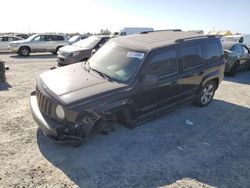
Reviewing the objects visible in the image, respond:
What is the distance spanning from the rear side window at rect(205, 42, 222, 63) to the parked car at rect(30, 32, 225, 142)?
0.09 feet

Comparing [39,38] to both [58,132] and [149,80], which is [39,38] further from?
[58,132]

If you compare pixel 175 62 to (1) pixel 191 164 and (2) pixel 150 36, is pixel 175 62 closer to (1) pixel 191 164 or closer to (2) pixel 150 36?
(2) pixel 150 36

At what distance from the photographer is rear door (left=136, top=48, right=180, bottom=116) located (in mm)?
5031

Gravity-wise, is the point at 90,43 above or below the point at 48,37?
above

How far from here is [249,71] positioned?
13.0 meters

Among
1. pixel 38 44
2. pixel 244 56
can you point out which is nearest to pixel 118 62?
pixel 244 56

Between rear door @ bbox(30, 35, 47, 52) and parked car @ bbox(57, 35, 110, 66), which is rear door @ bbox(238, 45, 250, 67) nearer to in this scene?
parked car @ bbox(57, 35, 110, 66)

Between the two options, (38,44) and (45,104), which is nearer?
(45,104)

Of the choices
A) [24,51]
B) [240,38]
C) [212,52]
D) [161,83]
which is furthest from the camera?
[240,38]

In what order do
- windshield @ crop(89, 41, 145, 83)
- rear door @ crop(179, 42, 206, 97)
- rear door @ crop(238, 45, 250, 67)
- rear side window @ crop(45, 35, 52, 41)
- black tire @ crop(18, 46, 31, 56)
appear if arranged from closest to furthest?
windshield @ crop(89, 41, 145, 83), rear door @ crop(179, 42, 206, 97), rear door @ crop(238, 45, 250, 67), black tire @ crop(18, 46, 31, 56), rear side window @ crop(45, 35, 52, 41)

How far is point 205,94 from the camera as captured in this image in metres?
6.98

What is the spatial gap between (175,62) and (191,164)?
7.56 feet

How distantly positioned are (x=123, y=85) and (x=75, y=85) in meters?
0.87

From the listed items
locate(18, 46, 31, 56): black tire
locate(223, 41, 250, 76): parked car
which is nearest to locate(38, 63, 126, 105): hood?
locate(223, 41, 250, 76): parked car
